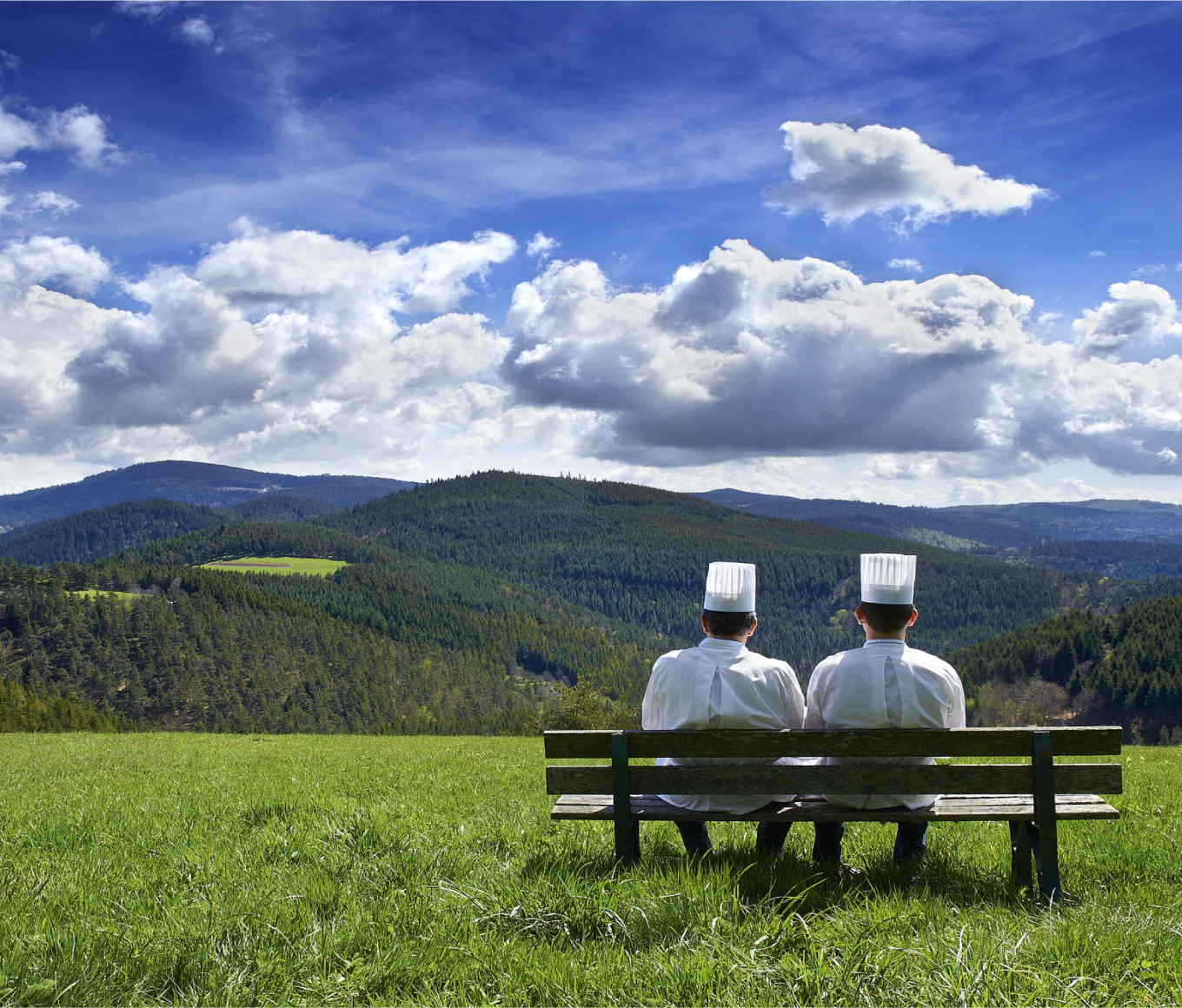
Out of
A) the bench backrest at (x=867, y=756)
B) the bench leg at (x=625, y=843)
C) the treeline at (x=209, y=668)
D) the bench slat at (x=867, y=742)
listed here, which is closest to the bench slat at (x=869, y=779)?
the bench backrest at (x=867, y=756)

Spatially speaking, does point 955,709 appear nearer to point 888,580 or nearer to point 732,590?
point 888,580

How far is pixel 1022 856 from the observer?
5.71 m

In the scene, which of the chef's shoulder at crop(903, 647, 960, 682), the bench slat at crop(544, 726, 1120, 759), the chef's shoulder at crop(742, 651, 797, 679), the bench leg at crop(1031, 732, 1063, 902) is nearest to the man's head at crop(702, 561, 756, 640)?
the chef's shoulder at crop(742, 651, 797, 679)

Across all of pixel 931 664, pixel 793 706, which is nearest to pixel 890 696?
pixel 931 664

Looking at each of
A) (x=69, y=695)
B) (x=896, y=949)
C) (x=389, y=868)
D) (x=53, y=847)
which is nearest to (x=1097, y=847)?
(x=896, y=949)

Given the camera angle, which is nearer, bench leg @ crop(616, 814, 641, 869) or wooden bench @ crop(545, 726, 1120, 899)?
wooden bench @ crop(545, 726, 1120, 899)

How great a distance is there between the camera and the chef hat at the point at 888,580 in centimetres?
576

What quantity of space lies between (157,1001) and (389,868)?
2.06 m

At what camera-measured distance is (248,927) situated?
458cm

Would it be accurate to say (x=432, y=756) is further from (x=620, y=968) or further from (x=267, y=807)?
(x=620, y=968)

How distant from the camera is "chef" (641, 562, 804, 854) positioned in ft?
18.9

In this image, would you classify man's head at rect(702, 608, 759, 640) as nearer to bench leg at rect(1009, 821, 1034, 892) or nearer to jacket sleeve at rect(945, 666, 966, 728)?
jacket sleeve at rect(945, 666, 966, 728)

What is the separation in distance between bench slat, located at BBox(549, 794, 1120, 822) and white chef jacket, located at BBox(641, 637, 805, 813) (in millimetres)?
100

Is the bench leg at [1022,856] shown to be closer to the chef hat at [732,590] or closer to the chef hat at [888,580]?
the chef hat at [888,580]
